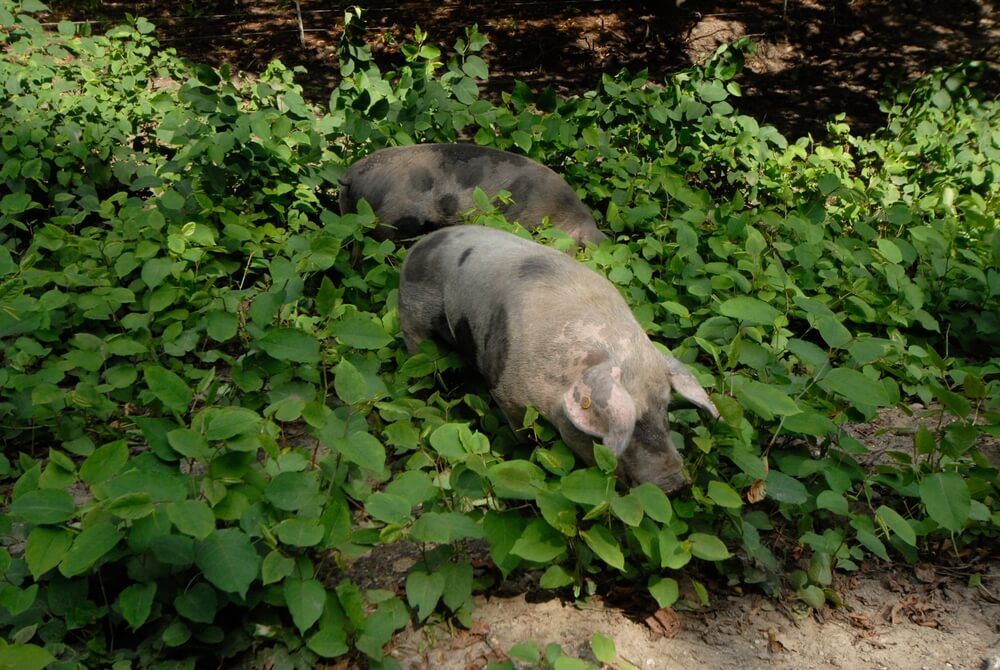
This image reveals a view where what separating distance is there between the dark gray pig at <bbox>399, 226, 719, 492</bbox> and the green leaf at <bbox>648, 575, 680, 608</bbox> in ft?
1.10

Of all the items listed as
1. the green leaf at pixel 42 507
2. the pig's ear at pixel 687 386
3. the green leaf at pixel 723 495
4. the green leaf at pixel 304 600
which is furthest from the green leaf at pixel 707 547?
the green leaf at pixel 42 507

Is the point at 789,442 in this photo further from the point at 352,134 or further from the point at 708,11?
the point at 708,11

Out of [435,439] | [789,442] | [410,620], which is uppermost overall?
[435,439]

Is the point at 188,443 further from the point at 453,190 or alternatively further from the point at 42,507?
the point at 453,190

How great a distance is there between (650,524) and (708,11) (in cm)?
847

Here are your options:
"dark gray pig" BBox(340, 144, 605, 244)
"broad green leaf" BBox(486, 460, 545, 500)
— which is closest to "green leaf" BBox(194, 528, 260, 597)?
"broad green leaf" BBox(486, 460, 545, 500)

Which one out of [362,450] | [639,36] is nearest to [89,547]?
[362,450]

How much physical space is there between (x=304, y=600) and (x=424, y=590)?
383mm

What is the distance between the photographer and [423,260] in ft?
12.9

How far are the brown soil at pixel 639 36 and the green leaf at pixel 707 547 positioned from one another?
650cm

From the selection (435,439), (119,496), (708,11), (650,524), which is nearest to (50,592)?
(119,496)

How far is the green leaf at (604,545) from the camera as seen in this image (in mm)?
2457

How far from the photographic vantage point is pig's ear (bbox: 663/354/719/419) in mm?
2889

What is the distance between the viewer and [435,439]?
8.80 ft
